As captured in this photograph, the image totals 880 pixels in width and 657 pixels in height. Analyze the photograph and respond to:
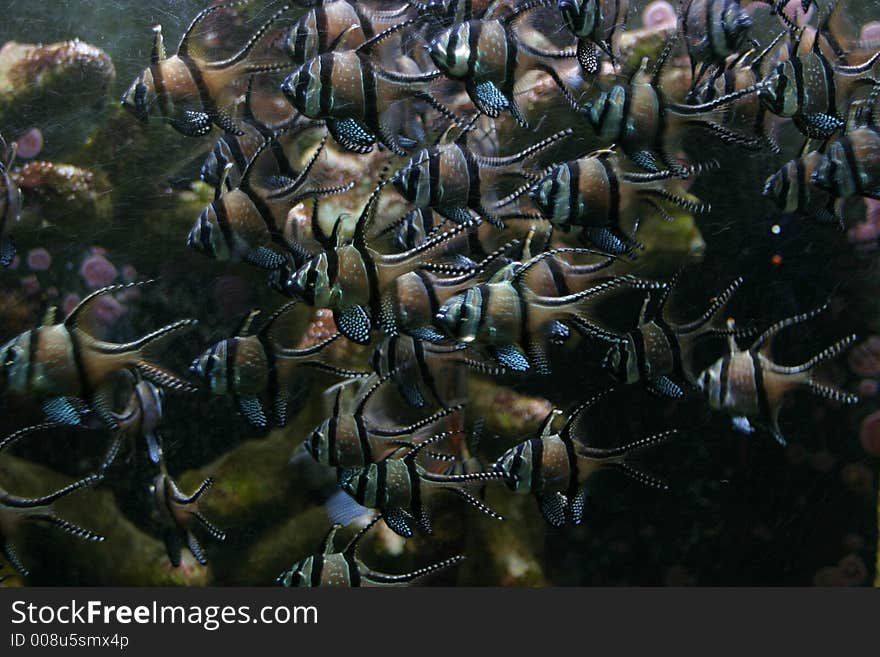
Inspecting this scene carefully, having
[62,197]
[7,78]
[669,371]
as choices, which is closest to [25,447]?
[62,197]

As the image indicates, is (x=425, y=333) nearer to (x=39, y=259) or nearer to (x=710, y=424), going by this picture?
(x=710, y=424)

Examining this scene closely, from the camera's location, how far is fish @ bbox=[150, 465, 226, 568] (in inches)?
121

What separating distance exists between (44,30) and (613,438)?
2880mm

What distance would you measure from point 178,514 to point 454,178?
174 cm

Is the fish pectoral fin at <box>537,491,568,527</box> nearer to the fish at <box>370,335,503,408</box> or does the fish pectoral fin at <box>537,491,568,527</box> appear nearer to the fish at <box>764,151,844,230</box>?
the fish at <box>370,335,503,408</box>

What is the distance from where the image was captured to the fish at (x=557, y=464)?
2.59 metres

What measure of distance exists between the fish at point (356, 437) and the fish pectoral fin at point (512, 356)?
44 cm

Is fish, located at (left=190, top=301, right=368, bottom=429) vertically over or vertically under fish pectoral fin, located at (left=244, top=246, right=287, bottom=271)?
under

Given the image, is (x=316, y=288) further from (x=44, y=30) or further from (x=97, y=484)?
(x=44, y=30)

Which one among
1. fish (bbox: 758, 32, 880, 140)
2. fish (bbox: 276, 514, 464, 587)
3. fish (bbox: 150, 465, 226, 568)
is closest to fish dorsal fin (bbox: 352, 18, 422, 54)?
fish (bbox: 758, 32, 880, 140)

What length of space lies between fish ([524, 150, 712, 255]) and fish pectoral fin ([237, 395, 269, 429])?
109 centimetres

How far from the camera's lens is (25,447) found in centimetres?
326

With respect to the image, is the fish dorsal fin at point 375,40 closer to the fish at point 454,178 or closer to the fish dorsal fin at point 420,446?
the fish at point 454,178

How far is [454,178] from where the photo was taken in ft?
8.04
